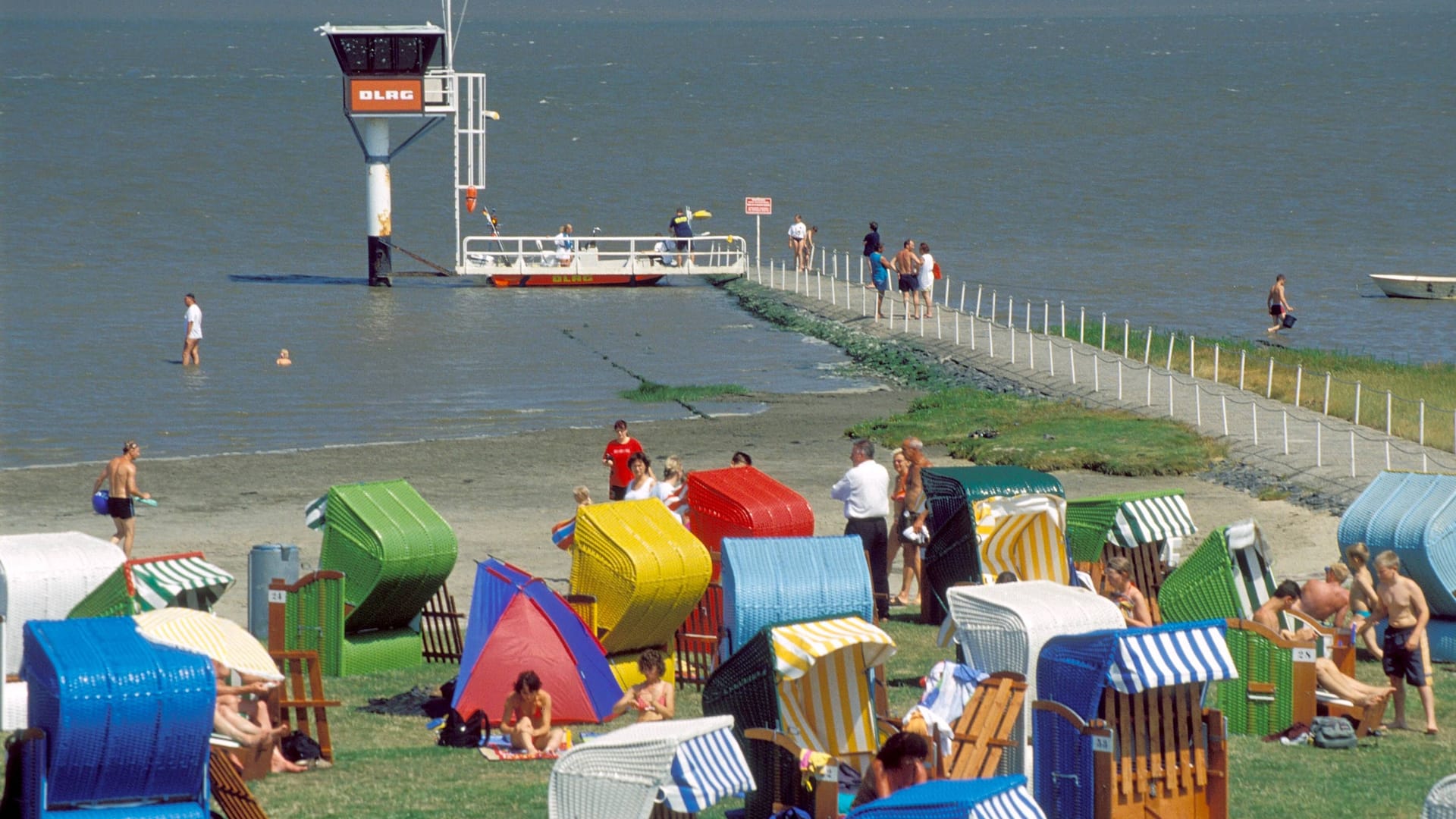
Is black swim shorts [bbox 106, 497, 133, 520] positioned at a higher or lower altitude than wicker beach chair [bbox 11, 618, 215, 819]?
lower

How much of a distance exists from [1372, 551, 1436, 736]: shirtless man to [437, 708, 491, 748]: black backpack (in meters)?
5.46

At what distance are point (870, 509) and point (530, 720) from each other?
4.55 m

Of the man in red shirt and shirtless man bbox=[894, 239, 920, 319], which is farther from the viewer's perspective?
shirtless man bbox=[894, 239, 920, 319]

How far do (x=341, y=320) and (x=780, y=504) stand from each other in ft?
94.4

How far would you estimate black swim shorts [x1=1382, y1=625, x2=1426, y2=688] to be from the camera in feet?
36.0

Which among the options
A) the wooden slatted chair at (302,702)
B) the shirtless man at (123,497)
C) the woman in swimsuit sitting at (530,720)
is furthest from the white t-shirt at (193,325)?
the woman in swimsuit sitting at (530,720)

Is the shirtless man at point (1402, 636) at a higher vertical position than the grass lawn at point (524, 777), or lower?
higher

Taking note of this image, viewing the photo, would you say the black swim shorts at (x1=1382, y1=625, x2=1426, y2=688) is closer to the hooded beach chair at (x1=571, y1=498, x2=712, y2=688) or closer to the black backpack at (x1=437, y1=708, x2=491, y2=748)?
the hooded beach chair at (x1=571, y1=498, x2=712, y2=688)

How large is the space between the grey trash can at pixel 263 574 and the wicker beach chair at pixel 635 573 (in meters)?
2.13

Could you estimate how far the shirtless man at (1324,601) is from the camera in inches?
472

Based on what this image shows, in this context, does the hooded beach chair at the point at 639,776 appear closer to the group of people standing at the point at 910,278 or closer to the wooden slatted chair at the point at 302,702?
the wooden slatted chair at the point at 302,702

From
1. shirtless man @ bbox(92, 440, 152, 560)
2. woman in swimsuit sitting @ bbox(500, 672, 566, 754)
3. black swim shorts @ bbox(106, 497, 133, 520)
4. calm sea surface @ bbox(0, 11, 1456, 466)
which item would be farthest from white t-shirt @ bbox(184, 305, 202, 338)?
woman in swimsuit sitting @ bbox(500, 672, 566, 754)

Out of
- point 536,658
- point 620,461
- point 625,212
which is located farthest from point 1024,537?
point 625,212

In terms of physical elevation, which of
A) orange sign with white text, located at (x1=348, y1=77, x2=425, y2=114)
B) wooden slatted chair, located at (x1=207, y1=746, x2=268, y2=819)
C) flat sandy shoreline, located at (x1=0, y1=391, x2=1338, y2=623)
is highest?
orange sign with white text, located at (x1=348, y1=77, x2=425, y2=114)
